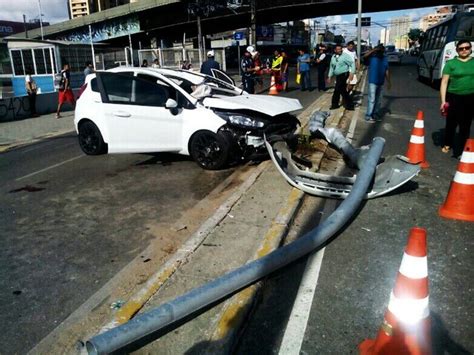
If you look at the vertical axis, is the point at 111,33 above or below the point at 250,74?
above

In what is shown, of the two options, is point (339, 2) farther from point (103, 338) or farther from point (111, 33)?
point (103, 338)

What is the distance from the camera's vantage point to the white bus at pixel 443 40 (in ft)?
48.2

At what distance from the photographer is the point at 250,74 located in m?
15.9

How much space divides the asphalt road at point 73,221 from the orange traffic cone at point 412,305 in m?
2.23

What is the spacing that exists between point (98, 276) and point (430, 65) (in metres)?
18.6

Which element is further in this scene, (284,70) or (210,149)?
(284,70)

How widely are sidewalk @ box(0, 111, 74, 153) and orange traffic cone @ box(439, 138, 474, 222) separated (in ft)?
30.2

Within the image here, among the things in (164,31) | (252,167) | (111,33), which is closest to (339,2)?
(164,31)

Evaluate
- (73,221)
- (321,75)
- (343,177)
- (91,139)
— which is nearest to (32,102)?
(91,139)

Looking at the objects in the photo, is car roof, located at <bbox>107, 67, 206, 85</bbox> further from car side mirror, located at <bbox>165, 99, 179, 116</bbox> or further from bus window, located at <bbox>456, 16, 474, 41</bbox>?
bus window, located at <bbox>456, 16, 474, 41</bbox>

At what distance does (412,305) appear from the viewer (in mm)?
2100

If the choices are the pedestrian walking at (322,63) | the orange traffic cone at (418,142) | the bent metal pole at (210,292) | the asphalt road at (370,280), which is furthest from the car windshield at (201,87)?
the pedestrian walking at (322,63)

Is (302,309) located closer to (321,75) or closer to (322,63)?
(322,63)

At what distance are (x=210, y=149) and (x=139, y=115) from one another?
51.7 inches
